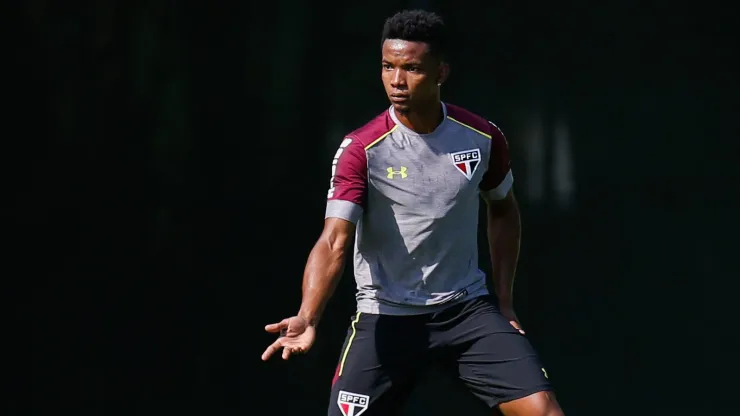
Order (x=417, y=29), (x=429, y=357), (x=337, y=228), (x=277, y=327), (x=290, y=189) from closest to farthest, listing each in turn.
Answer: (x=277, y=327) → (x=337, y=228) → (x=417, y=29) → (x=429, y=357) → (x=290, y=189)

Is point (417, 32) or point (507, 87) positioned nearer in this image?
point (417, 32)

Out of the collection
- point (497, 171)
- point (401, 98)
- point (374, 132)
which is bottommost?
point (497, 171)

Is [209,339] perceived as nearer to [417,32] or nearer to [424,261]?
[424,261]

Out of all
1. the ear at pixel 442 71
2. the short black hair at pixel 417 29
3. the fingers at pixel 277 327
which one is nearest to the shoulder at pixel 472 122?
the ear at pixel 442 71

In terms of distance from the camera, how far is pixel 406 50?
4.47 metres

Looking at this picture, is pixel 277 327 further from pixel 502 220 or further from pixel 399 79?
pixel 502 220

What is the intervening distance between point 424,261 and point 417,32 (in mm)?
854

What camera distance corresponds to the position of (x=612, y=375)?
6.47 m

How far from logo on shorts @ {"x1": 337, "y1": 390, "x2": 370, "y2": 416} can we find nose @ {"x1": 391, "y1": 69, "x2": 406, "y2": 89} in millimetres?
1142

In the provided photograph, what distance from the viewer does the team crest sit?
15.1 feet

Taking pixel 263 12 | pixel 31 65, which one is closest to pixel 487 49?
pixel 263 12

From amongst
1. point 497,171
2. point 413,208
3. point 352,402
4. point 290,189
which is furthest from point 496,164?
point 290,189

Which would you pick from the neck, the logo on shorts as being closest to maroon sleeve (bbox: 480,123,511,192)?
the neck

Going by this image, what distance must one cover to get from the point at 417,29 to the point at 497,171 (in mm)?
670
